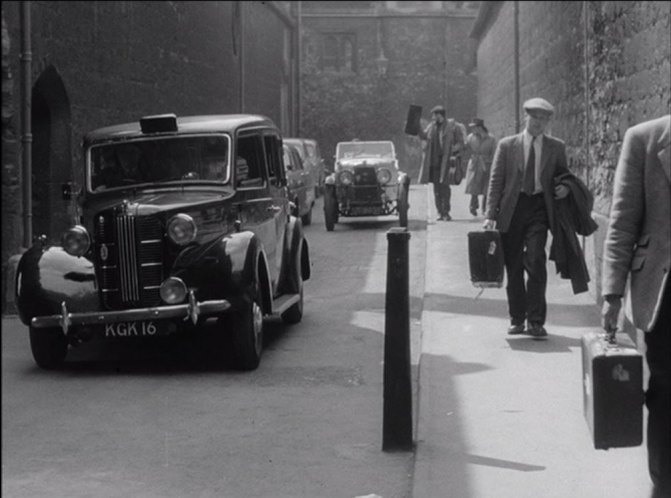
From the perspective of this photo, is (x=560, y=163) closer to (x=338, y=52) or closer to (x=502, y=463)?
(x=502, y=463)

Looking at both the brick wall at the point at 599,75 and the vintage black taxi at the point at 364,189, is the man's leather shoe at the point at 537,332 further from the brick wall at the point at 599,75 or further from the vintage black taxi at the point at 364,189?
the vintage black taxi at the point at 364,189

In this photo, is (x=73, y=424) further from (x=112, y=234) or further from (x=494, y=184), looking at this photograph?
(x=494, y=184)

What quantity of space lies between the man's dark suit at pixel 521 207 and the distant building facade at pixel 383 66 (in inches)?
1211

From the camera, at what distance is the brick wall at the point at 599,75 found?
8188mm

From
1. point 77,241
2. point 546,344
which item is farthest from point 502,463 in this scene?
point 77,241

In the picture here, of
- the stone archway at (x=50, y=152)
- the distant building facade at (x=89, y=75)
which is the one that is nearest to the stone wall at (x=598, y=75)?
the distant building facade at (x=89, y=75)

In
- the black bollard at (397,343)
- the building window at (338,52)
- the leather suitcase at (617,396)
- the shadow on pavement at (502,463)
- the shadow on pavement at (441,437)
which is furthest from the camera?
the building window at (338,52)

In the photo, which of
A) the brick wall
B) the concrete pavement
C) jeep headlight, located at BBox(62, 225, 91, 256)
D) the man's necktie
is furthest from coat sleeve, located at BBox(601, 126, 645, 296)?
jeep headlight, located at BBox(62, 225, 91, 256)

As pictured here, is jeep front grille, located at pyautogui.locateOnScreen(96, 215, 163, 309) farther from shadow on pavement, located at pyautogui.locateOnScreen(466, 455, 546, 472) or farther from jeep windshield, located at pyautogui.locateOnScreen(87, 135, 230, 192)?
shadow on pavement, located at pyautogui.locateOnScreen(466, 455, 546, 472)

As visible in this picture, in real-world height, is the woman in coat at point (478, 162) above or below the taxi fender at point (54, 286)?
above

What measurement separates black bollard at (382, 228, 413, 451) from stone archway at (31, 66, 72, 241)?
9.80m

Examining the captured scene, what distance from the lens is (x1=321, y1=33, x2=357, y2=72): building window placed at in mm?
47531

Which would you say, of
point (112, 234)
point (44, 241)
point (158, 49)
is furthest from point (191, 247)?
point (158, 49)

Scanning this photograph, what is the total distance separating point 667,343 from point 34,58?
10969 mm
